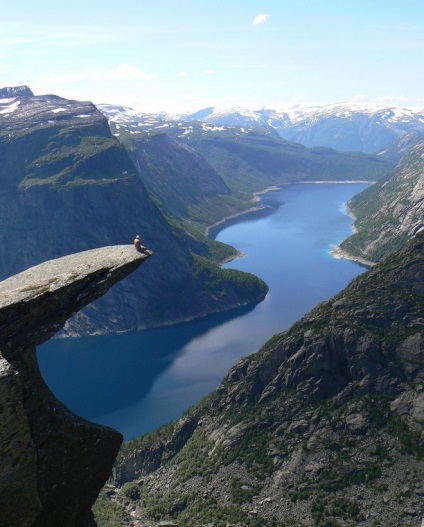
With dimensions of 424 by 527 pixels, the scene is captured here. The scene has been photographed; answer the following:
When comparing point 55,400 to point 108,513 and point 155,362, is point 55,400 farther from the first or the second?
point 155,362

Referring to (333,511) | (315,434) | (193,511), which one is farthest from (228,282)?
(333,511)

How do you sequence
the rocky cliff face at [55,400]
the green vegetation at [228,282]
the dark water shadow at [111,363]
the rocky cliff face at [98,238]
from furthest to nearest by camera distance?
the green vegetation at [228,282] → the rocky cliff face at [98,238] → the dark water shadow at [111,363] → the rocky cliff face at [55,400]

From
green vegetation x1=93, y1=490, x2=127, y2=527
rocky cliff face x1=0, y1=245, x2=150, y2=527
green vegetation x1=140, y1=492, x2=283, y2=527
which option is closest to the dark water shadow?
green vegetation x1=140, y1=492, x2=283, y2=527

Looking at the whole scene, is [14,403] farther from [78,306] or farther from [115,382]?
[115,382]

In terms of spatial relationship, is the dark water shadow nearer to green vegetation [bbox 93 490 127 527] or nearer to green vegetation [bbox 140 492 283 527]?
green vegetation [bbox 140 492 283 527]

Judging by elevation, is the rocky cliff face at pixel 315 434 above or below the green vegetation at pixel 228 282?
above

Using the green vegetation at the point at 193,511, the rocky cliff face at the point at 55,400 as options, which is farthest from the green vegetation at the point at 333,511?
the rocky cliff face at the point at 55,400

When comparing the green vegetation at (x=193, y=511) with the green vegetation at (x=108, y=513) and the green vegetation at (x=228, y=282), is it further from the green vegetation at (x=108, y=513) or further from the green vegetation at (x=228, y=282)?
the green vegetation at (x=228, y=282)

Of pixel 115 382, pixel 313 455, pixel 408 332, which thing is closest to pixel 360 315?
pixel 408 332
